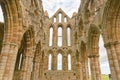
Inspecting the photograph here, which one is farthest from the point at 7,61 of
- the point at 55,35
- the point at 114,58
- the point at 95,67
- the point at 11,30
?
the point at 55,35

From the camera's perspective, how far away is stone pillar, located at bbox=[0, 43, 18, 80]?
8.59 metres

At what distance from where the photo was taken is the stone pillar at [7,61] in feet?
28.2

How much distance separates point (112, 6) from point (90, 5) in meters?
4.14

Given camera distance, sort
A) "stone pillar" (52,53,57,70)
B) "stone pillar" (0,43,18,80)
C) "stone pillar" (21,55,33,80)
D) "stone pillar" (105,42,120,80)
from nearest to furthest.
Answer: "stone pillar" (105,42,120,80) → "stone pillar" (0,43,18,80) → "stone pillar" (21,55,33,80) → "stone pillar" (52,53,57,70)

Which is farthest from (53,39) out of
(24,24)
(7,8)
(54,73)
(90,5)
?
(7,8)

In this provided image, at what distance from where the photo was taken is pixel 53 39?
70.9 ft

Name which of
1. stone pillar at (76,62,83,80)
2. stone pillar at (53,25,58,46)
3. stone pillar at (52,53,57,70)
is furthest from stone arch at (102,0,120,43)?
stone pillar at (53,25,58,46)

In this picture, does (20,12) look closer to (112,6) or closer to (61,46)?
(112,6)

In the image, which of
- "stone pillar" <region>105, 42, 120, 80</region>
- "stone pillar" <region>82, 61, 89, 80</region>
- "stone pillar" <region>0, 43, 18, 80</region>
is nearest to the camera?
"stone pillar" <region>105, 42, 120, 80</region>

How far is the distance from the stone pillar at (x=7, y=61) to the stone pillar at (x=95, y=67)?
6580 millimetres

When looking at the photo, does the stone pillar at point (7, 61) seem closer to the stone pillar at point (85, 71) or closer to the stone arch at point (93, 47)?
the stone arch at point (93, 47)

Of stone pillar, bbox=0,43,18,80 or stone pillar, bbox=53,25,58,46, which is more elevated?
stone pillar, bbox=53,25,58,46

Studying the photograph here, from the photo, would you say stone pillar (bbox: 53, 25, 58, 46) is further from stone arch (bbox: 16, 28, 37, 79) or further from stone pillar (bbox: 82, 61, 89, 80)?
stone arch (bbox: 16, 28, 37, 79)

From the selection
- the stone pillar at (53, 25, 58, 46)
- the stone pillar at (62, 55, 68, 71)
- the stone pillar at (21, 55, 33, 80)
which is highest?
the stone pillar at (53, 25, 58, 46)
